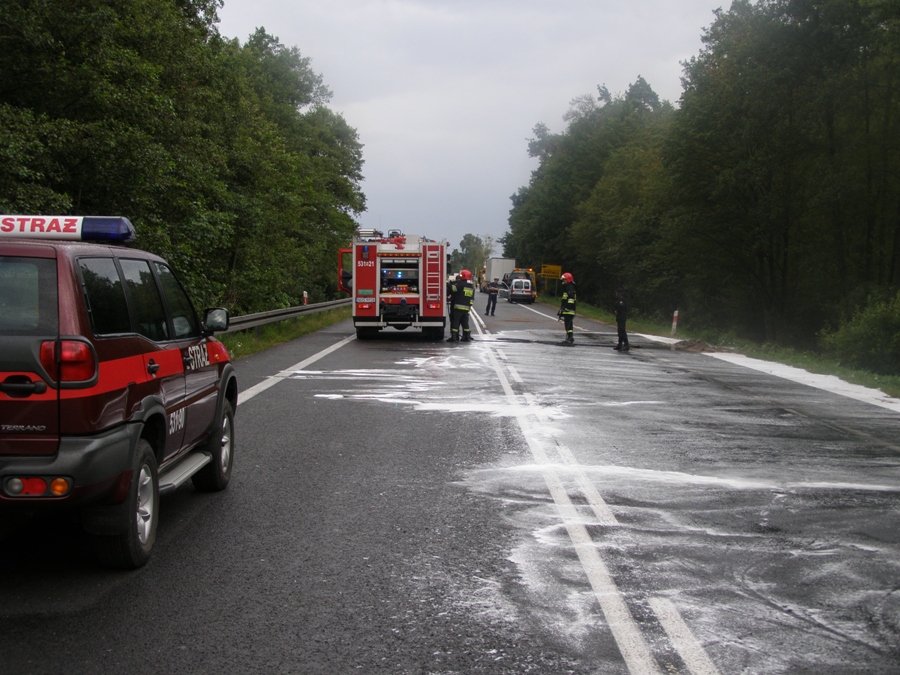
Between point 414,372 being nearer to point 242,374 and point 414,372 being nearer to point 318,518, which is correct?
point 242,374

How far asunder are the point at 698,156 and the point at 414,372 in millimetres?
28734

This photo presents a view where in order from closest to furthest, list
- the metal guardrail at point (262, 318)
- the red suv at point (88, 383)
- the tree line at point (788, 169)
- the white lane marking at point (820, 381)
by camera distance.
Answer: the red suv at point (88, 383) → the white lane marking at point (820, 381) → the metal guardrail at point (262, 318) → the tree line at point (788, 169)

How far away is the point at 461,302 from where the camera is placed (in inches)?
956

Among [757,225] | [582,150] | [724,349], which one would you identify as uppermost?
[582,150]

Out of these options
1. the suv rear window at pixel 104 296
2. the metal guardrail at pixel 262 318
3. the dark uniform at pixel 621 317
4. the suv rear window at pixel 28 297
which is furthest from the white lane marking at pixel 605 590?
the dark uniform at pixel 621 317

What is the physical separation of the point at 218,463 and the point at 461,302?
17.6 meters

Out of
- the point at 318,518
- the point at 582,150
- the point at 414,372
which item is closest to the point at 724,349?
the point at 414,372

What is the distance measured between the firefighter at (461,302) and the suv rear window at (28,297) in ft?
62.5

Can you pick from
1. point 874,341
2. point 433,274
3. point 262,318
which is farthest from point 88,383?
point 874,341

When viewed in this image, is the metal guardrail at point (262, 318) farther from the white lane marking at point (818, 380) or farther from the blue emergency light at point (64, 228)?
the blue emergency light at point (64, 228)

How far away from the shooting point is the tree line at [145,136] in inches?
656

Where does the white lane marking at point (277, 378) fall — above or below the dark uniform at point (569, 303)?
below

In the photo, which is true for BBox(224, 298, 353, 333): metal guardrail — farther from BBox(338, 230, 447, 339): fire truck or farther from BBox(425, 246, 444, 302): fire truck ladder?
BBox(425, 246, 444, 302): fire truck ladder

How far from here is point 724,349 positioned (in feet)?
83.9
